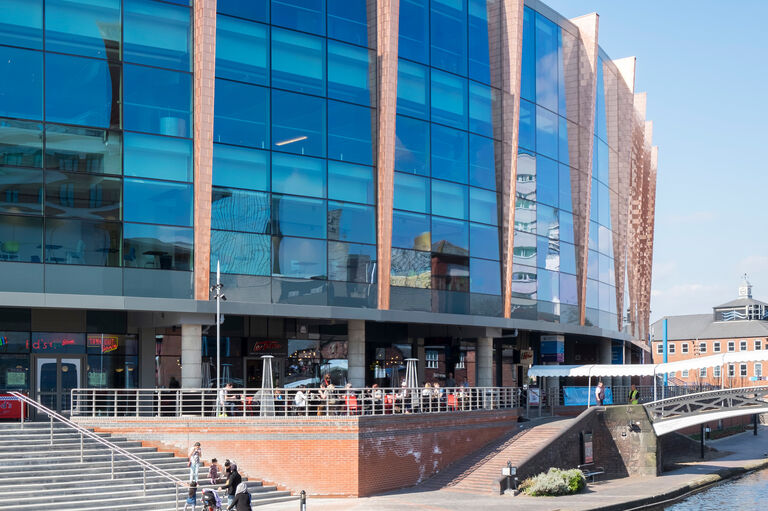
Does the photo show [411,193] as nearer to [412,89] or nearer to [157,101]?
[412,89]

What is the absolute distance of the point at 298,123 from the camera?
116 feet

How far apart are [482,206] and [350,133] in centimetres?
850

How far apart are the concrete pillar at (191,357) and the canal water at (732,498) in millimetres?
16957

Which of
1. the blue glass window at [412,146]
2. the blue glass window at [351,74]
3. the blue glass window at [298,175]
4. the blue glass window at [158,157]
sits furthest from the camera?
the blue glass window at [412,146]

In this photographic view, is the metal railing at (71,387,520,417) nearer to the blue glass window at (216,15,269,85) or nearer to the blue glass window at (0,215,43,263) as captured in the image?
the blue glass window at (0,215,43,263)

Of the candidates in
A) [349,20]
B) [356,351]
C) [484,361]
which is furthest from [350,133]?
[484,361]

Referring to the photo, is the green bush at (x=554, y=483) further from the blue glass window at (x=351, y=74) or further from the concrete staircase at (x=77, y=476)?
the blue glass window at (x=351, y=74)

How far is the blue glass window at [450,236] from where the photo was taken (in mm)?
40250

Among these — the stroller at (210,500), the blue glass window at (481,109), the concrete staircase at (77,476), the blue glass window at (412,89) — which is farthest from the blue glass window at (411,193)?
the stroller at (210,500)

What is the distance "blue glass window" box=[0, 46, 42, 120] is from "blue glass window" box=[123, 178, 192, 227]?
3832 mm

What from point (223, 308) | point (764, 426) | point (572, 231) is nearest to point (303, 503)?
point (223, 308)

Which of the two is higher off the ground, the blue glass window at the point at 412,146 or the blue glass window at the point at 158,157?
the blue glass window at the point at 412,146

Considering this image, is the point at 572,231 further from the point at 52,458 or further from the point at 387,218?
the point at 52,458

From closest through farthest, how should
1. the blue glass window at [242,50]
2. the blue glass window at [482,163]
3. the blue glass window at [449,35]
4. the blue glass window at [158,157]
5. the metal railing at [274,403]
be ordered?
the metal railing at [274,403], the blue glass window at [158,157], the blue glass window at [242,50], the blue glass window at [449,35], the blue glass window at [482,163]
